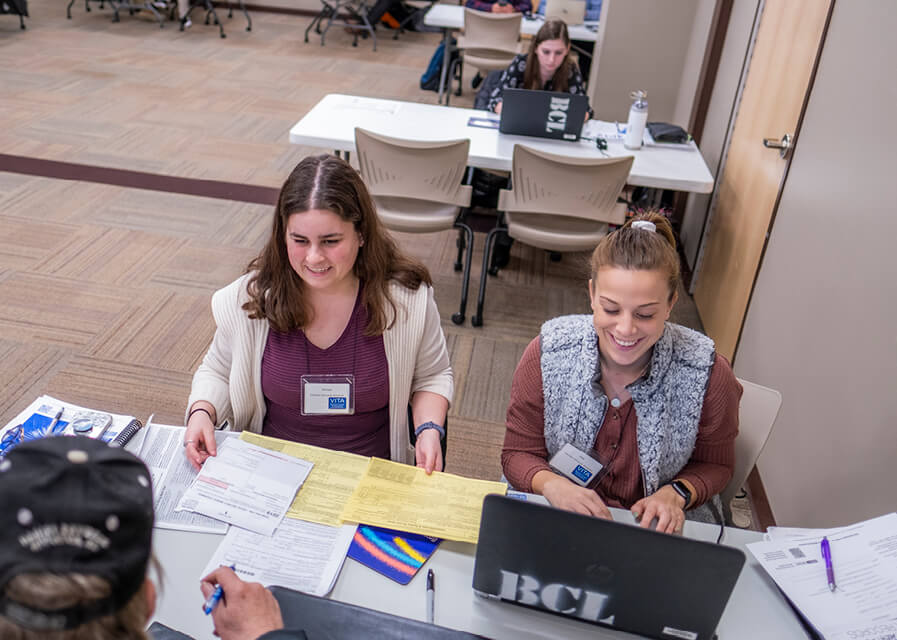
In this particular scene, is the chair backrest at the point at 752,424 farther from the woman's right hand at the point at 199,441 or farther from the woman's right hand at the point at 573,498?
the woman's right hand at the point at 199,441

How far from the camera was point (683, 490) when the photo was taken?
1509mm

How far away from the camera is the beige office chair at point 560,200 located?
3002 mm

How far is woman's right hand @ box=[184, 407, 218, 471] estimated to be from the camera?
4.64ft

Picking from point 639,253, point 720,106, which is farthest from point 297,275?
point 720,106

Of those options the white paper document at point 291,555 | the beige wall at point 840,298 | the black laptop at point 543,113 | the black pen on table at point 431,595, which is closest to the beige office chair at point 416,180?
the black laptop at point 543,113

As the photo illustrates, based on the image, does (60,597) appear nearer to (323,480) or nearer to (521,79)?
(323,480)

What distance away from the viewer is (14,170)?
172 inches

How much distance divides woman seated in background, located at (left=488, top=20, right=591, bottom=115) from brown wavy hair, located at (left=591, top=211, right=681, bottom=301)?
248 centimetres

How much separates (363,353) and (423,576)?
592 millimetres

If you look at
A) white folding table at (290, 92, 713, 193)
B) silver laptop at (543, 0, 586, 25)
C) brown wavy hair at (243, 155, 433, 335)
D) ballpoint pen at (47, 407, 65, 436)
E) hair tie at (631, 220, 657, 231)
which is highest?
silver laptop at (543, 0, 586, 25)

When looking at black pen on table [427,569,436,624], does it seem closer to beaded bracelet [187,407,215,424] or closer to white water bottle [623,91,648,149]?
beaded bracelet [187,407,215,424]

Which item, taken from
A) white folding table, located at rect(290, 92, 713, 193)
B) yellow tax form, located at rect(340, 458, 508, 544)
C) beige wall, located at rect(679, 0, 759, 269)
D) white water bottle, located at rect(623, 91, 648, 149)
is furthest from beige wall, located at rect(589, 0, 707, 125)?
yellow tax form, located at rect(340, 458, 508, 544)

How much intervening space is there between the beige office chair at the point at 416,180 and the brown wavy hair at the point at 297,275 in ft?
4.63

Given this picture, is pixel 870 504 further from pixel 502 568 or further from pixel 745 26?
pixel 745 26
